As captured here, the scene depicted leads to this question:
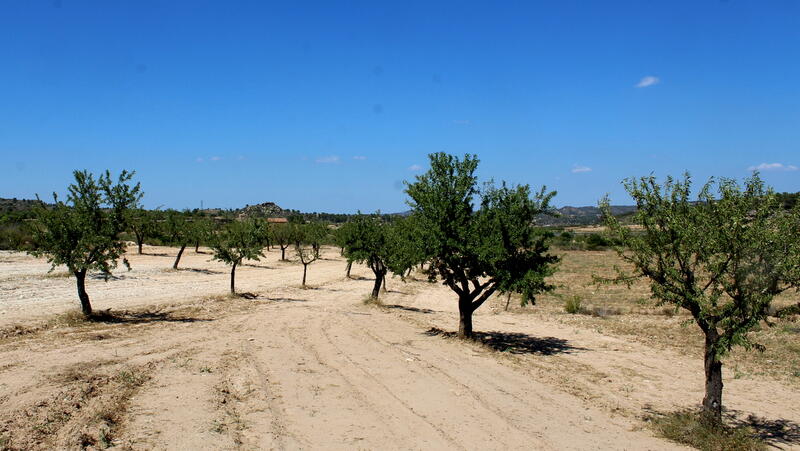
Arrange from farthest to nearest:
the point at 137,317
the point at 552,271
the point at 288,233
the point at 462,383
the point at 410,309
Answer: the point at 288,233, the point at 410,309, the point at 137,317, the point at 552,271, the point at 462,383

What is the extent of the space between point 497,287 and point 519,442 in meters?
8.50

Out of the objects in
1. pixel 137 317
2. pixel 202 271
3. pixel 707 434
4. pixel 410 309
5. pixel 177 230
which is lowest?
pixel 410 309

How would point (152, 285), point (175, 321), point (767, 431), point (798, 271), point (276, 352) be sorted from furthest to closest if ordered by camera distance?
point (152, 285), point (175, 321), point (276, 352), point (767, 431), point (798, 271)

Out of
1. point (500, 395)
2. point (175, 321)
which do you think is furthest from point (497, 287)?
point (175, 321)

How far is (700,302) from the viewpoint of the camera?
9.62 m

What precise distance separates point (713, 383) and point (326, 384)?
8832mm

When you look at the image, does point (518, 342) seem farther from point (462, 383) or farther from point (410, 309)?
point (410, 309)

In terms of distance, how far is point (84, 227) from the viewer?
19.6 metres

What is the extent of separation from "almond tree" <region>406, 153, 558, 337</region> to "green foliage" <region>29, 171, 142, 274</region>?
482 inches

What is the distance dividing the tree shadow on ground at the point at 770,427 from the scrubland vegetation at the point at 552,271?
6cm

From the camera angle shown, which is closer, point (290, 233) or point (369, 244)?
point (369, 244)

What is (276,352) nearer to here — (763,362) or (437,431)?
(437,431)

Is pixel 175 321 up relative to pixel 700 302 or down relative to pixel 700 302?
down

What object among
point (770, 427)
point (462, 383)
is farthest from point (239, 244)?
point (770, 427)
